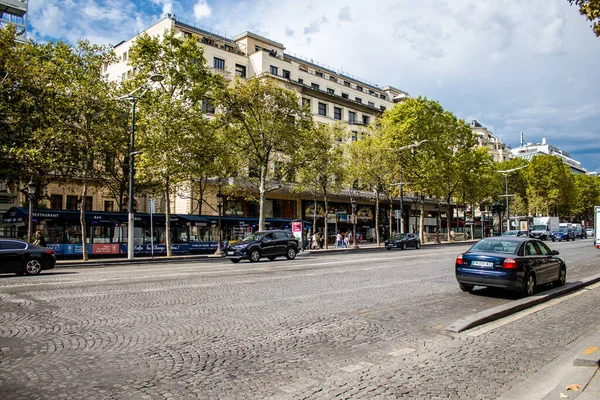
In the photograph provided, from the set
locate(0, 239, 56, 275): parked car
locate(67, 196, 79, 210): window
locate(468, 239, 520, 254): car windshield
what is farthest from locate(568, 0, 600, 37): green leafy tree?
locate(67, 196, 79, 210): window

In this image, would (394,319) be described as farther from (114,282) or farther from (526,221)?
(526,221)

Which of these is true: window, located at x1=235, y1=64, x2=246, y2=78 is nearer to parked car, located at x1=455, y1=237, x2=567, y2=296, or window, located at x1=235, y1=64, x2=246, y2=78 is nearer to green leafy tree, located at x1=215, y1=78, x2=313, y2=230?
green leafy tree, located at x1=215, y1=78, x2=313, y2=230

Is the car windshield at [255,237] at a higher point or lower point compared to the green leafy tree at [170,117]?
lower

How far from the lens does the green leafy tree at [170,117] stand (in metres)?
27.2

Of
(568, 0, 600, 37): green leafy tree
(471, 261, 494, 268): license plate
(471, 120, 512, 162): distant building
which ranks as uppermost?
(471, 120, 512, 162): distant building

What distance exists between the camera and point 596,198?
94.0 metres

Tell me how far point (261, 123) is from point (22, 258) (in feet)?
63.4

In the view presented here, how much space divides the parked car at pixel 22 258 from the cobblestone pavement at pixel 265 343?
180 inches

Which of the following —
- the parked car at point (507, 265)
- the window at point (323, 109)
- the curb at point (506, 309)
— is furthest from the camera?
the window at point (323, 109)

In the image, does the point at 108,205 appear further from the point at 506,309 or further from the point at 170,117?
the point at 506,309

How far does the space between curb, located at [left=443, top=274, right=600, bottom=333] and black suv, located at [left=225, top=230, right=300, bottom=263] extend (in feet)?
47.9

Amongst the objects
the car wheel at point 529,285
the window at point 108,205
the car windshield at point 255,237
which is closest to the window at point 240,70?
the window at point 108,205

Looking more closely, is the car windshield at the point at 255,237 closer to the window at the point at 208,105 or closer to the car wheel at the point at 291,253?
the car wheel at the point at 291,253

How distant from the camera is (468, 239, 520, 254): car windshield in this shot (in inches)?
411
